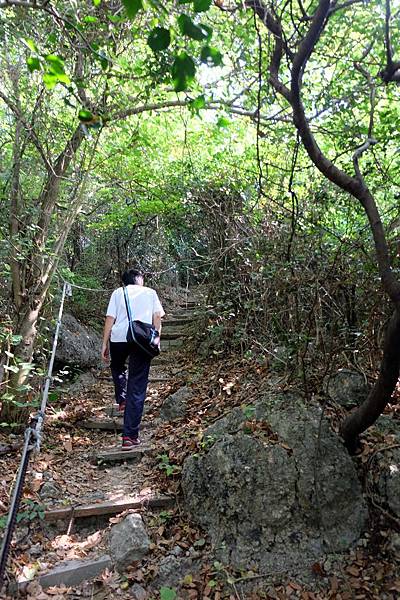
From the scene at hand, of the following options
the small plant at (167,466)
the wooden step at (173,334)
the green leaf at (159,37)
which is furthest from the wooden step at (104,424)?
the green leaf at (159,37)

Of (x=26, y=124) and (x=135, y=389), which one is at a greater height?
(x=26, y=124)

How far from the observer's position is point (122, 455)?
429cm

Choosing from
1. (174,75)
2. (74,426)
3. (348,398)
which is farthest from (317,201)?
(74,426)

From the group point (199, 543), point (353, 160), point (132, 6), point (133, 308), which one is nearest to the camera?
point (132, 6)

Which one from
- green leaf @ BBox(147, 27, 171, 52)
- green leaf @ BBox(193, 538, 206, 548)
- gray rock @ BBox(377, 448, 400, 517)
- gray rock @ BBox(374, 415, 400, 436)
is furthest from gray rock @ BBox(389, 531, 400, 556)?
green leaf @ BBox(147, 27, 171, 52)

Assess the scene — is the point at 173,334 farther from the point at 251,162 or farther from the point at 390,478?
the point at 390,478

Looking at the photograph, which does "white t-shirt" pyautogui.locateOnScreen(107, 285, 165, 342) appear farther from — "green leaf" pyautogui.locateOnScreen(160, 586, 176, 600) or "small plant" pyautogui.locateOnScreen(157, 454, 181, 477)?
"green leaf" pyautogui.locateOnScreen(160, 586, 176, 600)

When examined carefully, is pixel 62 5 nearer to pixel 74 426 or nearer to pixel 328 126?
pixel 328 126

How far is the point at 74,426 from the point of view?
5059 mm

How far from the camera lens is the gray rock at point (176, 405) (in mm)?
5023

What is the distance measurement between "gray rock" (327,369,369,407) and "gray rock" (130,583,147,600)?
90.8 inches

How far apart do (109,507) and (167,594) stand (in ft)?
2.79

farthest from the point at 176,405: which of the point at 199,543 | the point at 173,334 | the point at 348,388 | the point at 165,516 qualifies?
the point at 173,334

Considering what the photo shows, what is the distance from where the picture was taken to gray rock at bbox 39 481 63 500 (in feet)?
11.6
